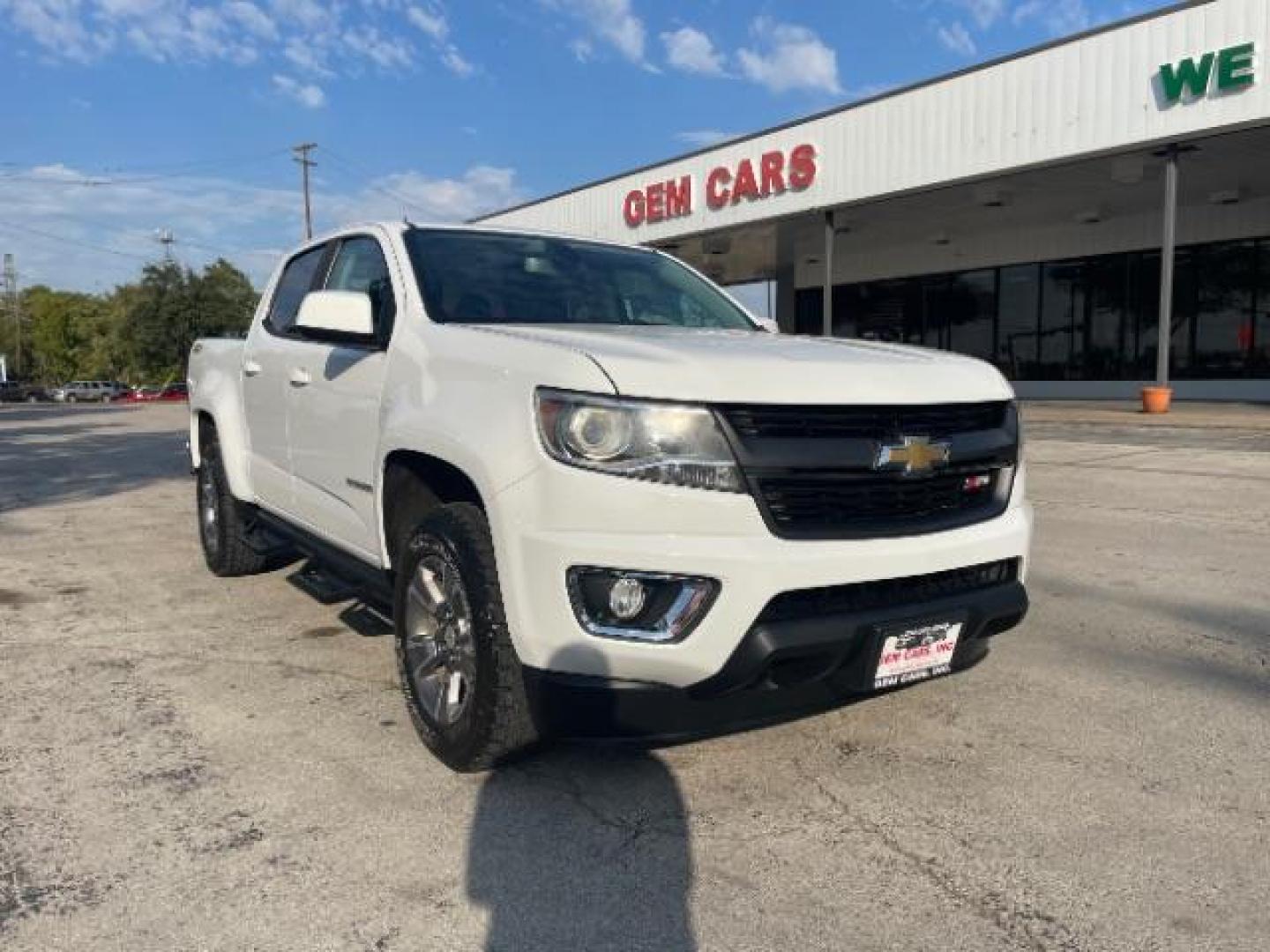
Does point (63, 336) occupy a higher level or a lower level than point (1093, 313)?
higher

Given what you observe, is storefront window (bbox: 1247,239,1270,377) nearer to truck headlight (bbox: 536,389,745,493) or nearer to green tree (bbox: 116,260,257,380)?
truck headlight (bbox: 536,389,745,493)

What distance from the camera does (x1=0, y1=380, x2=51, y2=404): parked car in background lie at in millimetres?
68000

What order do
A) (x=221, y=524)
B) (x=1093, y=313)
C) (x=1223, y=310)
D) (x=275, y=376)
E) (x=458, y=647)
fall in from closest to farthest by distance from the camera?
(x=458, y=647)
(x=275, y=376)
(x=221, y=524)
(x=1223, y=310)
(x=1093, y=313)

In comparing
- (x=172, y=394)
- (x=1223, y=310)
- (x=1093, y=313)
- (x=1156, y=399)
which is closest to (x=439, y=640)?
(x=1156, y=399)

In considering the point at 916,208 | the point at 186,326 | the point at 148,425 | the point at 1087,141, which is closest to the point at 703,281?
the point at 1087,141

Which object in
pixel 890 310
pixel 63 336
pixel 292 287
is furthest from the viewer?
pixel 63 336

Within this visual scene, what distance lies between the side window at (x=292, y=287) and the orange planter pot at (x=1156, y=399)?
15.3 meters

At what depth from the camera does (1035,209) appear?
21.5 meters

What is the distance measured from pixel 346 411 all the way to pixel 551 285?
0.94m

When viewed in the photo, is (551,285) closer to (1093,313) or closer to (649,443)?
(649,443)

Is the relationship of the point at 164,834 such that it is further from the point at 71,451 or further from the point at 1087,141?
the point at 1087,141

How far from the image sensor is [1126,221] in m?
22.2

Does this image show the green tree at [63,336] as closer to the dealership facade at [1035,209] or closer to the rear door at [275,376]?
the dealership facade at [1035,209]

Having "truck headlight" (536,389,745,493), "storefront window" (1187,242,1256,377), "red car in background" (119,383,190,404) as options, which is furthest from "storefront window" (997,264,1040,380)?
"red car in background" (119,383,190,404)
